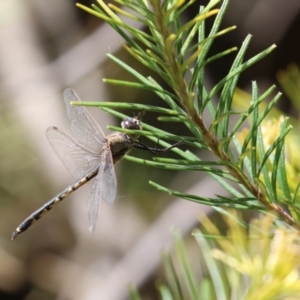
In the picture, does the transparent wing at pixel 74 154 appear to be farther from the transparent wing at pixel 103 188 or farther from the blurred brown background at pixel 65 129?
the blurred brown background at pixel 65 129

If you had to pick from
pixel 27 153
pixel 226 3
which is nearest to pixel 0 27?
pixel 27 153

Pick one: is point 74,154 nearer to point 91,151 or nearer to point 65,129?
point 91,151

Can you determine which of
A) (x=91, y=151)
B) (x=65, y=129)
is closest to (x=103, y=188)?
(x=91, y=151)

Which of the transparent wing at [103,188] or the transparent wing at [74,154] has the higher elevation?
the transparent wing at [74,154]

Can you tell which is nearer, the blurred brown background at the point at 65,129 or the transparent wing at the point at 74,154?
the transparent wing at the point at 74,154

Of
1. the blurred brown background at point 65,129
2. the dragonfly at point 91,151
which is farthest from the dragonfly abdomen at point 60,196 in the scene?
the blurred brown background at point 65,129
